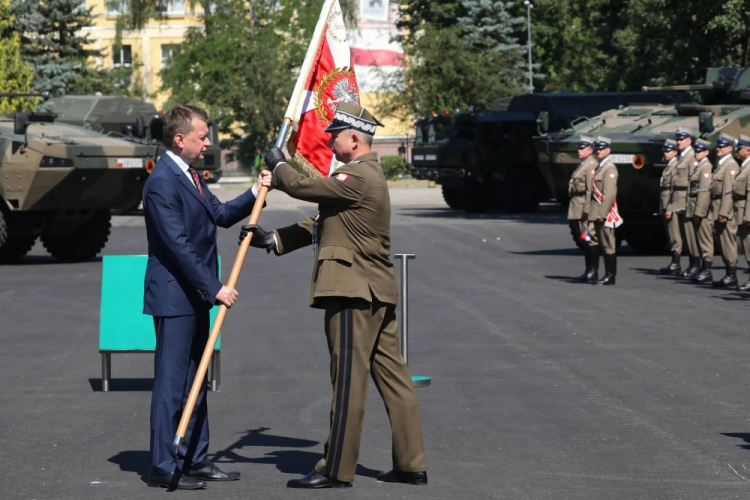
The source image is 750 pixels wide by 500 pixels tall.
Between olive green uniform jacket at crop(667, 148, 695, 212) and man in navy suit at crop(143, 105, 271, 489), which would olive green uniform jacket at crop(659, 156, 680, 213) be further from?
man in navy suit at crop(143, 105, 271, 489)

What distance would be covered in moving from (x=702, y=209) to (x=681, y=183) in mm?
875

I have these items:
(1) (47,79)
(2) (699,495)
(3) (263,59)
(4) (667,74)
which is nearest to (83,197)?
(2) (699,495)

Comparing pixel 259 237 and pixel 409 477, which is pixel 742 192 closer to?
pixel 409 477

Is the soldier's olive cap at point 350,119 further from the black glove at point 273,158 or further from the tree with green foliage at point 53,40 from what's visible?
the tree with green foliage at point 53,40

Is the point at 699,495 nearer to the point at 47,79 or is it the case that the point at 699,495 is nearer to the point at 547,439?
the point at 547,439

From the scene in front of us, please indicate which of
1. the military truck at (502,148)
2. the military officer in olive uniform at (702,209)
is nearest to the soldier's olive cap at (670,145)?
the military officer in olive uniform at (702,209)

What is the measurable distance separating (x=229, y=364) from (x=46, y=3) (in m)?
50.1

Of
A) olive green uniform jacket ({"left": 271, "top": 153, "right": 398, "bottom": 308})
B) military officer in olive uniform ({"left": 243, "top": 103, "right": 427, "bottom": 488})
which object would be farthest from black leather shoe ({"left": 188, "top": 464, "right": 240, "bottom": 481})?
olive green uniform jacket ({"left": 271, "top": 153, "right": 398, "bottom": 308})

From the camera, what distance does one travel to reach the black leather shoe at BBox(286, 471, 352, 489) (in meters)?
7.29

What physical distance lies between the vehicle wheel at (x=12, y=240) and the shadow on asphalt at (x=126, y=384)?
11.8 meters

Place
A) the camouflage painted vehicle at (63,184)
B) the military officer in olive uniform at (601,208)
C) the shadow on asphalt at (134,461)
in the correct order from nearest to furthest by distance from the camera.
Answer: the shadow on asphalt at (134,461)
the military officer in olive uniform at (601,208)
the camouflage painted vehicle at (63,184)

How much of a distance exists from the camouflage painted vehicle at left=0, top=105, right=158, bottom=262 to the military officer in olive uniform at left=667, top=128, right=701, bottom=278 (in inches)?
327

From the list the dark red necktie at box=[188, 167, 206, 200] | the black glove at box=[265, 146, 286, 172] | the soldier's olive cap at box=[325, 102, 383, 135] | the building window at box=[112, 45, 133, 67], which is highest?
the building window at box=[112, 45, 133, 67]

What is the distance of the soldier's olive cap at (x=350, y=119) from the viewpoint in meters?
7.15
